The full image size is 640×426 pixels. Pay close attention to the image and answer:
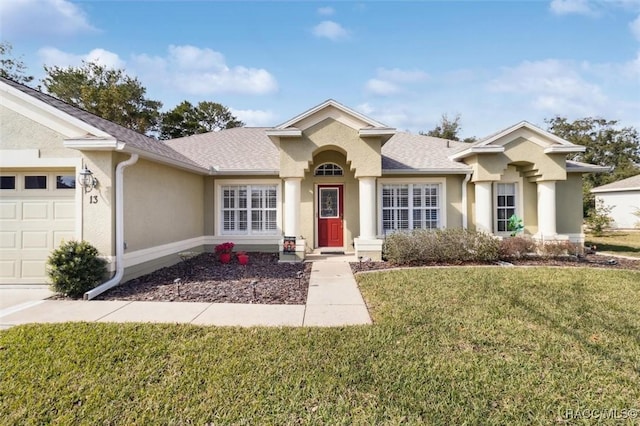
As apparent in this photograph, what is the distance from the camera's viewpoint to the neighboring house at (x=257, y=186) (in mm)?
7008

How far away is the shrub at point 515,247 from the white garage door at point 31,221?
12.6 m

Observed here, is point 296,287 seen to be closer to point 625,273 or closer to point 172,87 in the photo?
point 625,273

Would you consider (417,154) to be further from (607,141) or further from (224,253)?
(607,141)

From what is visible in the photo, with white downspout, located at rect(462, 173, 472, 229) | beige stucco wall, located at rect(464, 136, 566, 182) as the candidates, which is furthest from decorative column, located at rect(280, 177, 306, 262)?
beige stucco wall, located at rect(464, 136, 566, 182)

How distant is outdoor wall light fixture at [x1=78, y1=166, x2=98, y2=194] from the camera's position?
270 inches

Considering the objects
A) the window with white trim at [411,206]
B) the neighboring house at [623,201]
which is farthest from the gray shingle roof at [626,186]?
the window with white trim at [411,206]

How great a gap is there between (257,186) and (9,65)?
3118cm

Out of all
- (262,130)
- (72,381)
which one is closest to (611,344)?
(72,381)

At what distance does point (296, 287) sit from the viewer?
710 cm

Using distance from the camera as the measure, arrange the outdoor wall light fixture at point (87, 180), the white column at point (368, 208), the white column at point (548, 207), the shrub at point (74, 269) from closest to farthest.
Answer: the shrub at point (74, 269) → the outdoor wall light fixture at point (87, 180) → the white column at point (368, 208) → the white column at point (548, 207)

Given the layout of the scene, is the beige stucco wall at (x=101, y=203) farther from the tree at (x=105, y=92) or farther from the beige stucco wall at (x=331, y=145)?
the tree at (x=105, y=92)

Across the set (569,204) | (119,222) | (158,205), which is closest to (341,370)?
(119,222)

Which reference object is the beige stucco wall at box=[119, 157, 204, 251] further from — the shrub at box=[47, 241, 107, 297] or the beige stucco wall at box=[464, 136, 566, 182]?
the beige stucco wall at box=[464, 136, 566, 182]

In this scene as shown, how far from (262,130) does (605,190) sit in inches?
1201
